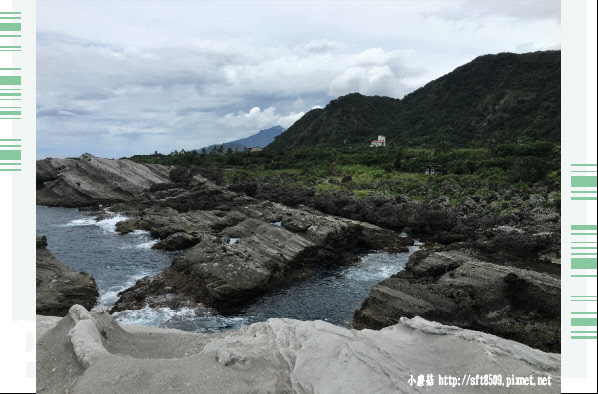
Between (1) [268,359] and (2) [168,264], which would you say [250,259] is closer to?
(2) [168,264]

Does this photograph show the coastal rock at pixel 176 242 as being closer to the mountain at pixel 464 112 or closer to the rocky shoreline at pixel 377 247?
the rocky shoreline at pixel 377 247

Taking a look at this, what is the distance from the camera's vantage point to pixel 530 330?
65.2 ft

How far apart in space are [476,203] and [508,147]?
137 ft

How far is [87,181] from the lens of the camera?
7231 cm

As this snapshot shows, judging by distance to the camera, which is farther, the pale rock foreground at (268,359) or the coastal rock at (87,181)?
the coastal rock at (87,181)

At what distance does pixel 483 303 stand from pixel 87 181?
7393cm

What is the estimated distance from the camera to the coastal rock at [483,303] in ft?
Answer: 66.4

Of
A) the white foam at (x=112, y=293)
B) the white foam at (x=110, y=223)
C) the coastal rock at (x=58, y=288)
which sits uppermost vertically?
the white foam at (x=110, y=223)

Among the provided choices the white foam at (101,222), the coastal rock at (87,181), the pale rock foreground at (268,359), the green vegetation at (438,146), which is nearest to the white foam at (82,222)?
the white foam at (101,222)

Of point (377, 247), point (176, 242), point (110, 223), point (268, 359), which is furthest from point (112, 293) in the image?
point (110, 223)

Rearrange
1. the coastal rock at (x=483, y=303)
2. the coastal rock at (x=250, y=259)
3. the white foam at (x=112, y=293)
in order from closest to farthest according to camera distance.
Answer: the coastal rock at (x=483, y=303) → the white foam at (x=112, y=293) → the coastal rock at (x=250, y=259)

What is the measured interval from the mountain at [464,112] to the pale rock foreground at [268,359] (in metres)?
100

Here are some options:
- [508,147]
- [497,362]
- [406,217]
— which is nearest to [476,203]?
[406,217]

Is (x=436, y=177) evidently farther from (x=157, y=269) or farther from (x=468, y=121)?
(x=468, y=121)
